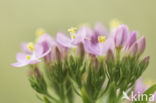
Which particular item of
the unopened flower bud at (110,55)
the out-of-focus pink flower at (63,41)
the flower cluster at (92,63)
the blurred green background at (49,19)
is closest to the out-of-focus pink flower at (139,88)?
the flower cluster at (92,63)

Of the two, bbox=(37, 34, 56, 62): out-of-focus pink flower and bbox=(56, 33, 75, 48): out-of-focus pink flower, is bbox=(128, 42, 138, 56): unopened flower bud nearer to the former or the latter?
bbox=(56, 33, 75, 48): out-of-focus pink flower

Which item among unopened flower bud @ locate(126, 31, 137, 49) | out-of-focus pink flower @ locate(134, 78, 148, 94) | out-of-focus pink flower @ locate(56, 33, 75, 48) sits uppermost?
out-of-focus pink flower @ locate(56, 33, 75, 48)

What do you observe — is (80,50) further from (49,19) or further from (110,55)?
(49,19)

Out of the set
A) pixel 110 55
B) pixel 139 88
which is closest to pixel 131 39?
pixel 110 55

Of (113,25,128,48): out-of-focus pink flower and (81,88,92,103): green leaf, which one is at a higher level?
(113,25,128,48): out-of-focus pink flower

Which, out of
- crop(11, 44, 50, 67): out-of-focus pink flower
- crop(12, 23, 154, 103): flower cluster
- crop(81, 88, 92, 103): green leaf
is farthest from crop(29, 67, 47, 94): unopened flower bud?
Result: crop(81, 88, 92, 103): green leaf

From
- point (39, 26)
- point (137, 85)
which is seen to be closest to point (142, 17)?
point (39, 26)

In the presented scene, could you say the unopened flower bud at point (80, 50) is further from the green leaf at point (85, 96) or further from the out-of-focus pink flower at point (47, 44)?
the green leaf at point (85, 96)

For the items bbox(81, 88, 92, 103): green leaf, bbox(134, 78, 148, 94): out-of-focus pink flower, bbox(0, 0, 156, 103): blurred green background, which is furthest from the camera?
bbox(0, 0, 156, 103): blurred green background
